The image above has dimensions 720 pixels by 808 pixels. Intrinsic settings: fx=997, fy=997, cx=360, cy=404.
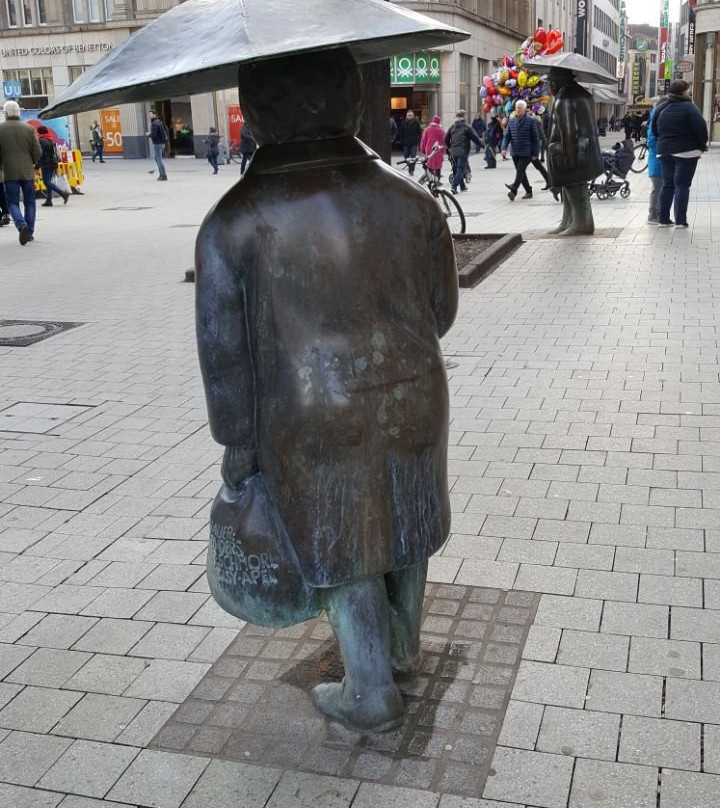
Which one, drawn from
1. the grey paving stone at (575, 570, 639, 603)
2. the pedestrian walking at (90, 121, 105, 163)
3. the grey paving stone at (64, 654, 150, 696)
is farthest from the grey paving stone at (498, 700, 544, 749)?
the pedestrian walking at (90, 121, 105, 163)

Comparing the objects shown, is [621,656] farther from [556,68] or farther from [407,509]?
[556,68]

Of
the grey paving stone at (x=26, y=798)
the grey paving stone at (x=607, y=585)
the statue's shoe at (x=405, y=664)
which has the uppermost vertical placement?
the statue's shoe at (x=405, y=664)

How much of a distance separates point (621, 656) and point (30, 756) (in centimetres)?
193

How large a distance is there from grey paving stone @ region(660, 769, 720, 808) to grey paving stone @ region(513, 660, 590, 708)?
415mm

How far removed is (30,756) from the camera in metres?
2.99

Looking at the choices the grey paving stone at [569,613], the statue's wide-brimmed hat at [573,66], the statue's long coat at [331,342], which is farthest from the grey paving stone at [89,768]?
the statue's wide-brimmed hat at [573,66]

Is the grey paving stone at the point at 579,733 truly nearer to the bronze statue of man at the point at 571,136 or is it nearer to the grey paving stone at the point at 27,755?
the grey paving stone at the point at 27,755

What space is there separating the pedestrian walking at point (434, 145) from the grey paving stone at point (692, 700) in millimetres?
17731

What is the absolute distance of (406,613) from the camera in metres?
3.16

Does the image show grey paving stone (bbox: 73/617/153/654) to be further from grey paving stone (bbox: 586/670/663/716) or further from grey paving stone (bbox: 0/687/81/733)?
grey paving stone (bbox: 586/670/663/716)

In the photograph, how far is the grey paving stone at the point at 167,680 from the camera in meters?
3.29

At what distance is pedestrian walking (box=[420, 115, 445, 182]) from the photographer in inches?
790

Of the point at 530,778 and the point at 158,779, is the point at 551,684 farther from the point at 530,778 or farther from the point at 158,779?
the point at 158,779

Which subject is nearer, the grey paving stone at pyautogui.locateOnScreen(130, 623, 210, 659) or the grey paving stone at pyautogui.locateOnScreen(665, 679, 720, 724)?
the grey paving stone at pyautogui.locateOnScreen(665, 679, 720, 724)
